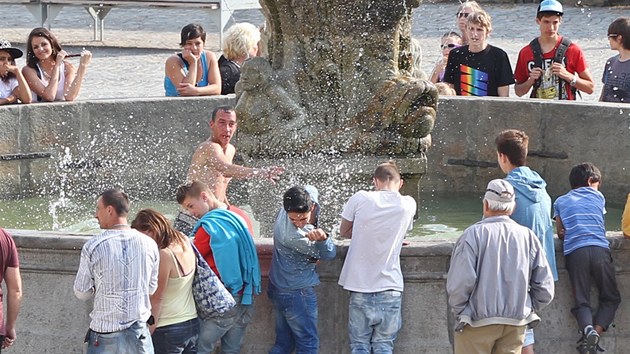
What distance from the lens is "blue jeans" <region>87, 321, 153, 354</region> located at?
6.84 m

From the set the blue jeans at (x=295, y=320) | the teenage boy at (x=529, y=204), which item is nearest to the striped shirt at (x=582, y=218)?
the teenage boy at (x=529, y=204)

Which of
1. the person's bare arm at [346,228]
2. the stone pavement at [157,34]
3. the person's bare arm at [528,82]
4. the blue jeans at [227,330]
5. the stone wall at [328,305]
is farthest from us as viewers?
the stone pavement at [157,34]

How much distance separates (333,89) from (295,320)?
2460 mm

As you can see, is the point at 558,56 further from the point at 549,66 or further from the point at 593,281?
the point at 593,281

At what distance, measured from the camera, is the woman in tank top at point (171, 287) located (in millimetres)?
7020

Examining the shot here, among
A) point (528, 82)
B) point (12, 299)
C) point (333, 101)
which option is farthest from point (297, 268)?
point (528, 82)

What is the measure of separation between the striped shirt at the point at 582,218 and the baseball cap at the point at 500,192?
68cm

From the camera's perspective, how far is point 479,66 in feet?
38.9

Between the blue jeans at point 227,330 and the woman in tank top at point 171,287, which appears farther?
the blue jeans at point 227,330

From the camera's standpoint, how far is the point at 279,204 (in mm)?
9586

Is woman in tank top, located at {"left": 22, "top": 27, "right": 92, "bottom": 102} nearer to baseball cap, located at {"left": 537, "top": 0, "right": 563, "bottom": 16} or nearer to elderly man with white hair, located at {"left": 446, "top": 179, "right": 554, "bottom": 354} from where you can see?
baseball cap, located at {"left": 537, "top": 0, "right": 563, "bottom": 16}

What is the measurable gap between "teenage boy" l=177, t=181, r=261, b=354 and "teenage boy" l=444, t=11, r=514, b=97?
4.52m

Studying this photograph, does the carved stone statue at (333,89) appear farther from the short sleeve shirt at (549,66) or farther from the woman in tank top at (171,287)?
the short sleeve shirt at (549,66)

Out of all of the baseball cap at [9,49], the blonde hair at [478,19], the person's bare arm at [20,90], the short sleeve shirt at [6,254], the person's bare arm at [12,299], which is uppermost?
the blonde hair at [478,19]
